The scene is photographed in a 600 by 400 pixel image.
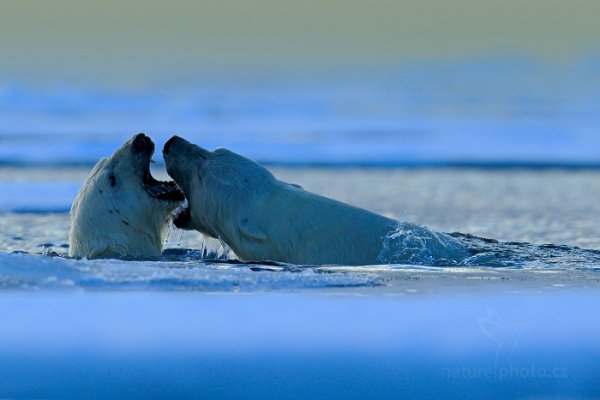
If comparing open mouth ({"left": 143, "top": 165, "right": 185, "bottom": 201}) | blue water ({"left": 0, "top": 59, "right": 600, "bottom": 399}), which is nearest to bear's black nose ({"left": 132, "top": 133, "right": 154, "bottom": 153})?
open mouth ({"left": 143, "top": 165, "right": 185, "bottom": 201})

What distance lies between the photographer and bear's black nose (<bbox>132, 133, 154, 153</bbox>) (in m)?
8.12

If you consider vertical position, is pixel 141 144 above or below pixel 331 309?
above

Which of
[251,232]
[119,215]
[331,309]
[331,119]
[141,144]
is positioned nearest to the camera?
[331,309]

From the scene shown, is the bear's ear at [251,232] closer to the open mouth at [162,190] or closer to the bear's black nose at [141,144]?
the open mouth at [162,190]

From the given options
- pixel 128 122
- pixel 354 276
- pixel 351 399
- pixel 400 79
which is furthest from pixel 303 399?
pixel 400 79

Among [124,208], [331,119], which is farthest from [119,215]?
[331,119]

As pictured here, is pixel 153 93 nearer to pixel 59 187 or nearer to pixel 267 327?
pixel 59 187

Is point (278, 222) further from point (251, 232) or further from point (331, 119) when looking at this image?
point (331, 119)

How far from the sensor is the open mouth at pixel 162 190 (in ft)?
26.6

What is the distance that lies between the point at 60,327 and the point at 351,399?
1546mm

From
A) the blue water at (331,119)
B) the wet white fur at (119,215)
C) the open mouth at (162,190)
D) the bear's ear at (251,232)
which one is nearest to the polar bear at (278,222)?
the bear's ear at (251,232)

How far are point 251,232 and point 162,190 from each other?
852 millimetres

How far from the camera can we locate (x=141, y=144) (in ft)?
26.7

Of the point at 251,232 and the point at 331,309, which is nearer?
the point at 331,309
